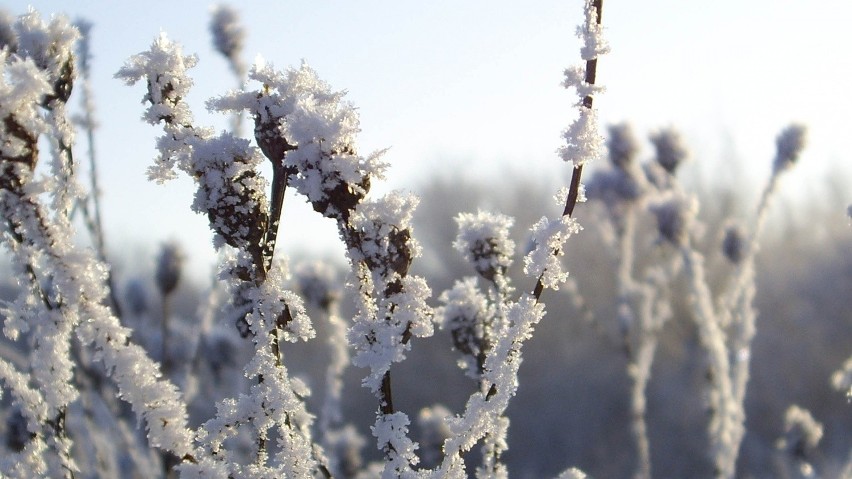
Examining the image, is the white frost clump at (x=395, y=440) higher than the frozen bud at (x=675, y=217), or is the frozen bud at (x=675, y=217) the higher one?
the frozen bud at (x=675, y=217)

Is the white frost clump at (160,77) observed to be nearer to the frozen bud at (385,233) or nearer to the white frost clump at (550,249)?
the frozen bud at (385,233)

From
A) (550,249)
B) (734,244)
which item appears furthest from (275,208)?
(734,244)

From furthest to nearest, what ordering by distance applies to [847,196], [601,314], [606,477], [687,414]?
[847,196]
[601,314]
[687,414]
[606,477]

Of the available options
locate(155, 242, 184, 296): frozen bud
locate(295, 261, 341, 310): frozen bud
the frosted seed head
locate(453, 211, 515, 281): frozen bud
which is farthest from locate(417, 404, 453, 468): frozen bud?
locate(453, 211, 515, 281): frozen bud

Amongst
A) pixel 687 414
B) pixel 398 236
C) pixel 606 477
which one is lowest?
pixel 398 236

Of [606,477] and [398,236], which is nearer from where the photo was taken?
[398,236]

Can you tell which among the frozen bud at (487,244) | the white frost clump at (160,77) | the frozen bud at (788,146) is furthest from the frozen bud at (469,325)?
the frozen bud at (788,146)

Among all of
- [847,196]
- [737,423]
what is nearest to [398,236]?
[737,423]

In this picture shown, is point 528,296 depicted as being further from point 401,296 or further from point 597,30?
point 597,30
